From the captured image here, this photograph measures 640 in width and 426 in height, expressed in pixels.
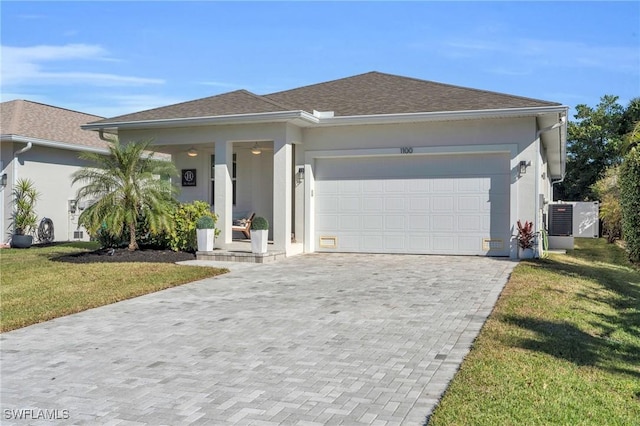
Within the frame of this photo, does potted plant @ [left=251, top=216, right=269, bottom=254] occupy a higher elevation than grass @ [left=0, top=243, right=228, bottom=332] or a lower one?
higher

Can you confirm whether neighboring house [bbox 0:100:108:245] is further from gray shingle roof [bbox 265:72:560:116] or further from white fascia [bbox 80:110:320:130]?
gray shingle roof [bbox 265:72:560:116]

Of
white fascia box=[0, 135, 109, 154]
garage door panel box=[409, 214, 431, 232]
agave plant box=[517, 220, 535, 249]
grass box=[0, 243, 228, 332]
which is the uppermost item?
white fascia box=[0, 135, 109, 154]

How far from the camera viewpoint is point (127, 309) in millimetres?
7980

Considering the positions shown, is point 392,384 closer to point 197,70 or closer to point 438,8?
point 438,8

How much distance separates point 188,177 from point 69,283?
795cm

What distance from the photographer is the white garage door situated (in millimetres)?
13562

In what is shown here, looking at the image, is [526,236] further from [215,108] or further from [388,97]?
[215,108]

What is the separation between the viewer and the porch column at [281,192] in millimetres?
13555

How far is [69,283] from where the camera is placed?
9.93 meters

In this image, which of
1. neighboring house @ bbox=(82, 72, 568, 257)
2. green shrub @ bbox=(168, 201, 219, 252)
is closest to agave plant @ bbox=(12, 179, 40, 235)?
neighboring house @ bbox=(82, 72, 568, 257)

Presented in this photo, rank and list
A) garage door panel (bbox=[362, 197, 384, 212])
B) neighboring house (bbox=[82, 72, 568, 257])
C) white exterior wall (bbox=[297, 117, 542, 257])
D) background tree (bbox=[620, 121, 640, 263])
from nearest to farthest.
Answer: background tree (bbox=[620, 121, 640, 263]) < white exterior wall (bbox=[297, 117, 542, 257]) < neighboring house (bbox=[82, 72, 568, 257]) < garage door panel (bbox=[362, 197, 384, 212])

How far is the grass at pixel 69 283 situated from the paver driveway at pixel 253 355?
0.44 m

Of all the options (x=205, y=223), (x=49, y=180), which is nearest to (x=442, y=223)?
(x=205, y=223)

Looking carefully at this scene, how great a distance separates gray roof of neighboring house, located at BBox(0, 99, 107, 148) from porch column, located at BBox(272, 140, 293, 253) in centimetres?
897
